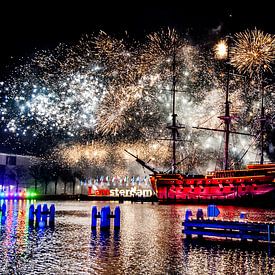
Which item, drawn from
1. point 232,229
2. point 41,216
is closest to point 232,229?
point 232,229

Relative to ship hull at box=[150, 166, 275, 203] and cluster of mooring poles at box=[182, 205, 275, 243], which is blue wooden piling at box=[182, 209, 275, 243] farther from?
ship hull at box=[150, 166, 275, 203]

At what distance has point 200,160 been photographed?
79188 millimetres

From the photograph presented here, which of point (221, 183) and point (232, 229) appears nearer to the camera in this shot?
point (232, 229)

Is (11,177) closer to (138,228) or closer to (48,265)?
(138,228)

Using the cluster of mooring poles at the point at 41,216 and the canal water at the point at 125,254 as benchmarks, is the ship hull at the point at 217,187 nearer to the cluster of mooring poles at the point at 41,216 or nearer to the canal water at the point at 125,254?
the cluster of mooring poles at the point at 41,216

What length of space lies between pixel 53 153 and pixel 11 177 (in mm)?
9889

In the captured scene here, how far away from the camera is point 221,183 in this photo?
242ft

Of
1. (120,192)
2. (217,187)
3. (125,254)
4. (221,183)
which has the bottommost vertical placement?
(125,254)

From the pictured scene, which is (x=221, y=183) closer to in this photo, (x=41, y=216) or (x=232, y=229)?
(x=41, y=216)

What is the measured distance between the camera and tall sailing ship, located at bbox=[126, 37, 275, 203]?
68.3 meters

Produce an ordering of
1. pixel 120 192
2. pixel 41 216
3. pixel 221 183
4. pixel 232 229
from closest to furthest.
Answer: pixel 232 229 → pixel 41 216 → pixel 221 183 → pixel 120 192

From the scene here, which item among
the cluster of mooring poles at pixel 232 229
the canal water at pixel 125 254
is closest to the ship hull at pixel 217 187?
the canal water at pixel 125 254

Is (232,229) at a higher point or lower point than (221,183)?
lower

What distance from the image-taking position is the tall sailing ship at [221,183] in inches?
2689
